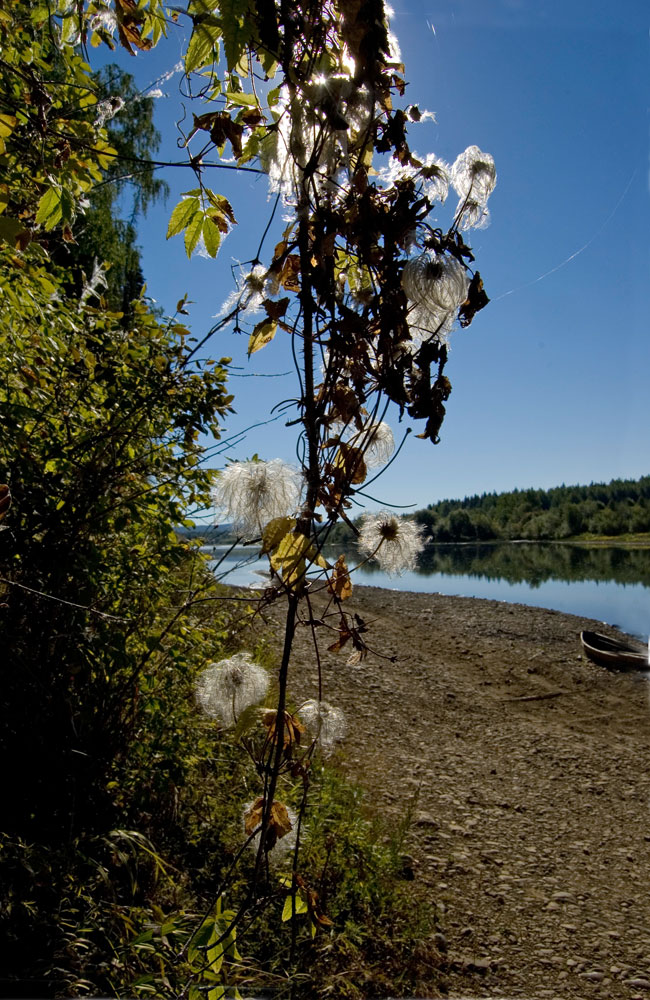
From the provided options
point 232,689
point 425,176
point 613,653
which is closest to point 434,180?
point 425,176

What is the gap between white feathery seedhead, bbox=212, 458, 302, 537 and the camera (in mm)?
962

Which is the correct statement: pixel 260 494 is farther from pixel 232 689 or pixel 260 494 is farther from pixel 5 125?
pixel 5 125

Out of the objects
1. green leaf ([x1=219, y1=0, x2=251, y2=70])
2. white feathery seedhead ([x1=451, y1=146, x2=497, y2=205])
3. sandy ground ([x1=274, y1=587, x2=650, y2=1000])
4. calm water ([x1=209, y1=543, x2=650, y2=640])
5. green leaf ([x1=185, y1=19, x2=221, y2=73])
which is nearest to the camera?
green leaf ([x1=219, y1=0, x2=251, y2=70])

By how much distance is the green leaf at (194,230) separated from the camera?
98cm

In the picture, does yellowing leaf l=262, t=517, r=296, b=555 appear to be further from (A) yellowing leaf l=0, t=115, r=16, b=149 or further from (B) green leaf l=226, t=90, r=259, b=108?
(A) yellowing leaf l=0, t=115, r=16, b=149

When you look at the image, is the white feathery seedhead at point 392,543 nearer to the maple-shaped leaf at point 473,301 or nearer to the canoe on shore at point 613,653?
the maple-shaped leaf at point 473,301

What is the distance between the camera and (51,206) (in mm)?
1112

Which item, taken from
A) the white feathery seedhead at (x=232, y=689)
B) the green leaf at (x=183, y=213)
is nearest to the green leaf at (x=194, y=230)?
the green leaf at (x=183, y=213)

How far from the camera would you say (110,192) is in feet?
25.6

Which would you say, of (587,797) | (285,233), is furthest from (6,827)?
(587,797)

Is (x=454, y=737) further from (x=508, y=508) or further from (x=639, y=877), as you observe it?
(x=508, y=508)

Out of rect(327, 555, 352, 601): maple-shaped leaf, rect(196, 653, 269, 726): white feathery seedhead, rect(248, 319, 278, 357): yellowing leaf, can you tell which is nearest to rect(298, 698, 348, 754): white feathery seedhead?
rect(196, 653, 269, 726): white feathery seedhead

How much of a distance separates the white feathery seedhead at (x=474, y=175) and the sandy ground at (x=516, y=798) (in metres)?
1.09

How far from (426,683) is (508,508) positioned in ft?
47.8
